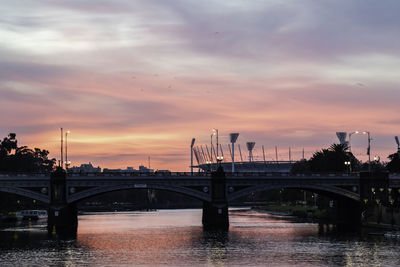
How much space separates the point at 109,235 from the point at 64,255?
34849mm

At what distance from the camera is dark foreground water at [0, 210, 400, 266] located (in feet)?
289

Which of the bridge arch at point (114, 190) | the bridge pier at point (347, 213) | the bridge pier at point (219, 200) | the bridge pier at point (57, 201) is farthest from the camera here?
the bridge pier at point (347, 213)

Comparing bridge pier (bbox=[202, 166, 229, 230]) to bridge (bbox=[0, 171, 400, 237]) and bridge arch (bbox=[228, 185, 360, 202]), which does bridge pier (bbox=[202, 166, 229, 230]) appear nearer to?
bridge (bbox=[0, 171, 400, 237])

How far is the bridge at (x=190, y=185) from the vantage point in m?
143

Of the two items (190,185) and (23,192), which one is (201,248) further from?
(23,192)

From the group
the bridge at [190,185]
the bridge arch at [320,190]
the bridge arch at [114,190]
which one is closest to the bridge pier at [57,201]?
the bridge at [190,185]

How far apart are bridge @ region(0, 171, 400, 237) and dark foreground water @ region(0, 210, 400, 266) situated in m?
8.25

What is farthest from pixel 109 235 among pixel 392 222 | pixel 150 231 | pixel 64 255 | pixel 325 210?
pixel 325 210

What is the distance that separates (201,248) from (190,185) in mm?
44648

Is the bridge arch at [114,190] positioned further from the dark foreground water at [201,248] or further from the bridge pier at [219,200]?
the dark foreground water at [201,248]

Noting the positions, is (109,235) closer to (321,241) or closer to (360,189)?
(321,241)

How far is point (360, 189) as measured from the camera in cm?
15238

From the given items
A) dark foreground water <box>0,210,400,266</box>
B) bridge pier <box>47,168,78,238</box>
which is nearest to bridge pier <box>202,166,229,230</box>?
dark foreground water <box>0,210,400,266</box>

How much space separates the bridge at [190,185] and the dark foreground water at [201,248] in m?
8.25
